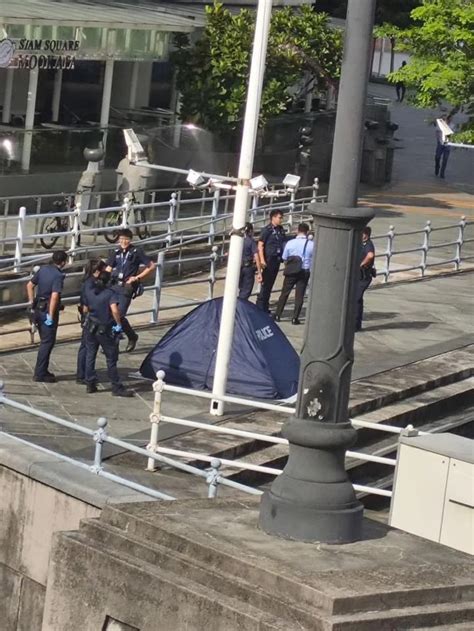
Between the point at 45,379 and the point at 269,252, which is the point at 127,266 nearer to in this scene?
the point at 45,379

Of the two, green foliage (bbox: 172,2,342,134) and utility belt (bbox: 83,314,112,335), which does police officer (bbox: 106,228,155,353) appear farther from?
green foliage (bbox: 172,2,342,134)

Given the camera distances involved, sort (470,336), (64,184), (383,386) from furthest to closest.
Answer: (64,184) → (470,336) → (383,386)

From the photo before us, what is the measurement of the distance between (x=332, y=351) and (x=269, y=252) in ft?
44.0

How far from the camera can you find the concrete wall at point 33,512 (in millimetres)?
10594

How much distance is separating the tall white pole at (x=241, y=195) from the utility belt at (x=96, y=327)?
1.27 m

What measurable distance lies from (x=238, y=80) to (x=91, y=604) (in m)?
25.4

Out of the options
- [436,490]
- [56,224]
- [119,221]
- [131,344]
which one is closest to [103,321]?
[131,344]

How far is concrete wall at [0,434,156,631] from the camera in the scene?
34.8ft

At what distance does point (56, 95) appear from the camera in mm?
33312

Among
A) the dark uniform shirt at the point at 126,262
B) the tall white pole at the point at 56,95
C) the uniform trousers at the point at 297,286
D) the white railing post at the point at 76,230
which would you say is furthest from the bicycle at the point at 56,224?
the tall white pole at the point at 56,95

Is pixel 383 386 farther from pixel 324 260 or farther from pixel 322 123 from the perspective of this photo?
pixel 322 123

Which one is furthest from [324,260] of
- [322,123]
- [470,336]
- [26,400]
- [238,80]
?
[322,123]

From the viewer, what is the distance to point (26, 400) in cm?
1614

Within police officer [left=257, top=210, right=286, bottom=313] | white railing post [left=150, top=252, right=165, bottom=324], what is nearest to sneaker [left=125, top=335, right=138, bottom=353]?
white railing post [left=150, top=252, right=165, bottom=324]
